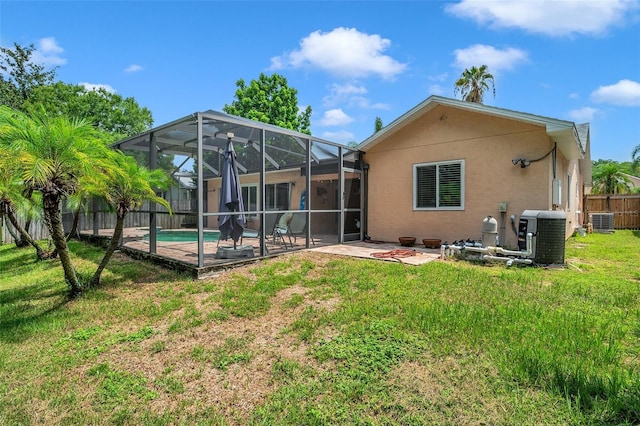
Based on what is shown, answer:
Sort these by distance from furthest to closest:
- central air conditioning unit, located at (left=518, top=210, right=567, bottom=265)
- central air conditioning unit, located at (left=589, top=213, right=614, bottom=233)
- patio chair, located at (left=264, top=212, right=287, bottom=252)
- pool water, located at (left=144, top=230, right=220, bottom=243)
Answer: central air conditioning unit, located at (left=589, top=213, right=614, bottom=233), pool water, located at (left=144, top=230, right=220, bottom=243), patio chair, located at (left=264, top=212, right=287, bottom=252), central air conditioning unit, located at (left=518, top=210, right=567, bottom=265)

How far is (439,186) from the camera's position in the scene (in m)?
8.70

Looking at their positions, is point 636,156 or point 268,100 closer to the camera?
point 636,156

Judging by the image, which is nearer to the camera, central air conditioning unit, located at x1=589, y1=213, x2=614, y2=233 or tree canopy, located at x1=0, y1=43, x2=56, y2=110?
central air conditioning unit, located at x1=589, y1=213, x2=614, y2=233

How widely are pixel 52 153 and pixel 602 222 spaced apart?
1844 centimetres

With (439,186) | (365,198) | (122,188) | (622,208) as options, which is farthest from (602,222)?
(122,188)

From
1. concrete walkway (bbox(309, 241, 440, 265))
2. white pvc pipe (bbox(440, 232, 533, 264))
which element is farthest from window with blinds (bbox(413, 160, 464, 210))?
white pvc pipe (bbox(440, 232, 533, 264))

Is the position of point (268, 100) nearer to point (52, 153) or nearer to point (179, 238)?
point (179, 238)

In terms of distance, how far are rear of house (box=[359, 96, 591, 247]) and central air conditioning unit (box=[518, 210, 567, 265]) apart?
4.93 feet

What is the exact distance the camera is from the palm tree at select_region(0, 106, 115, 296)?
12.8 feet

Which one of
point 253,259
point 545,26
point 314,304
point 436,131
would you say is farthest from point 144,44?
point 545,26

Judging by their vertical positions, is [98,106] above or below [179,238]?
above

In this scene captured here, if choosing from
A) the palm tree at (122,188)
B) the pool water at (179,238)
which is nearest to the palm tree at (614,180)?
the pool water at (179,238)

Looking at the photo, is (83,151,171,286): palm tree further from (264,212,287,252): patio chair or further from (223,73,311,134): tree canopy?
(223,73,311,134): tree canopy

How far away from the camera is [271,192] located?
544 inches
